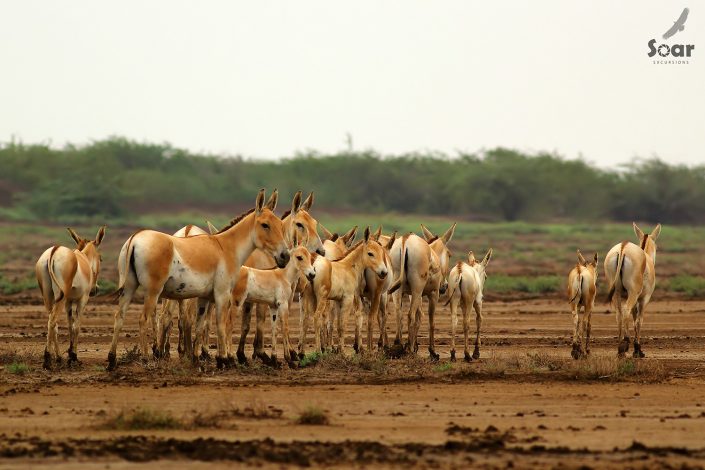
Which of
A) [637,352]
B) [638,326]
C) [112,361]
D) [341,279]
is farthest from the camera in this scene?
[638,326]

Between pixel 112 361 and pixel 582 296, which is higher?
pixel 582 296

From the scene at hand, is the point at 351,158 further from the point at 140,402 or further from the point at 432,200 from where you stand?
the point at 140,402

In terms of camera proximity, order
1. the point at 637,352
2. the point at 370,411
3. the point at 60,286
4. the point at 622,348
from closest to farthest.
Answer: the point at 370,411 → the point at 60,286 → the point at 622,348 → the point at 637,352

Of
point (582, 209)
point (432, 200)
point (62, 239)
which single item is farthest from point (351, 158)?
point (62, 239)

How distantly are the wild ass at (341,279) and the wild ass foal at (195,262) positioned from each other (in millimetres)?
1235

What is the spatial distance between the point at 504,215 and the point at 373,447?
6516 centimetres

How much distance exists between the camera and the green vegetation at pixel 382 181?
68938mm

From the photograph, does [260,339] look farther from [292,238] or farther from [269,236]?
[292,238]

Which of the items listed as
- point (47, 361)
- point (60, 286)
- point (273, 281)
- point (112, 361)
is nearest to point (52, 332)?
point (47, 361)

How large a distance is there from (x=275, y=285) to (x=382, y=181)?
5948 centimetres

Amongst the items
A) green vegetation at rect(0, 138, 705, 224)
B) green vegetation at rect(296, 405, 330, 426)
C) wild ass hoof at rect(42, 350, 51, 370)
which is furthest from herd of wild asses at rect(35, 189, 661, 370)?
green vegetation at rect(0, 138, 705, 224)

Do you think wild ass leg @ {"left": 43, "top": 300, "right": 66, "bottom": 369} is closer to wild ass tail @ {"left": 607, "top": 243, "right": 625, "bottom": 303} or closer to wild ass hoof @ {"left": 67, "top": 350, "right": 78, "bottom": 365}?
wild ass hoof @ {"left": 67, "top": 350, "right": 78, "bottom": 365}

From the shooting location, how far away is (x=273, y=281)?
18281mm

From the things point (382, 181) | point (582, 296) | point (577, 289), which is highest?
point (382, 181)
